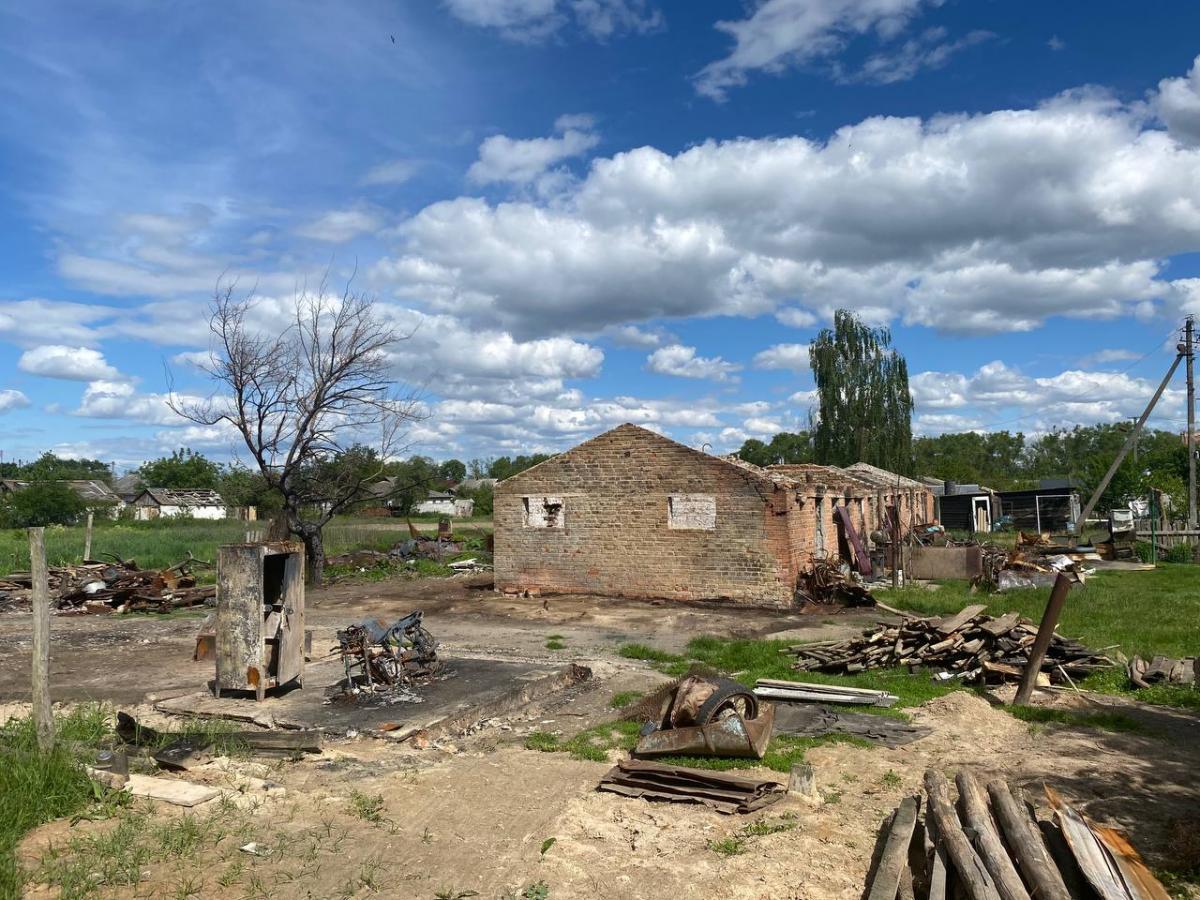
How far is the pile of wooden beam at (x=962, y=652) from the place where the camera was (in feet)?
34.4

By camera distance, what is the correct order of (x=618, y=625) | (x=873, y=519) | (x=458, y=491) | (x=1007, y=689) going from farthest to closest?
1. (x=458, y=491)
2. (x=873, y=519)
3. (x=618, y=625)
4. (x=1007, y=689)

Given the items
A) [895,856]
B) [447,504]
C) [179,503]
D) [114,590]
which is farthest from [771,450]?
[895,856]

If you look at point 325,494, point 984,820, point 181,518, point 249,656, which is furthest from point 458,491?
point 984,820

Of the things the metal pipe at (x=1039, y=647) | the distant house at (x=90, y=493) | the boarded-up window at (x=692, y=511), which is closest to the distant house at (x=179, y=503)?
the distant house at (x=90, y=493)

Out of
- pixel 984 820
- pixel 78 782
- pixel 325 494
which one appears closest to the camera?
pixel 984 820

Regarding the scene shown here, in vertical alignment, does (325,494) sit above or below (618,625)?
above

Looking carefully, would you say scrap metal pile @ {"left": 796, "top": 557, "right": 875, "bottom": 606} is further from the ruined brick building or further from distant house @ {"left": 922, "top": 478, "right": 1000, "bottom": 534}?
distant house @ {"left": 922, "top": 478, "right": 1000, "bottom": 534}

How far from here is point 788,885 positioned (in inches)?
199

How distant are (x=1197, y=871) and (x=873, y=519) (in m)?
21.0

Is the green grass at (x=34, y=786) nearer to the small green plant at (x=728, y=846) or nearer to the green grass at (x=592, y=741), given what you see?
the green grass at (x=592, y=741)

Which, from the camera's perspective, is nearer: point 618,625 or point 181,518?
point 618,625

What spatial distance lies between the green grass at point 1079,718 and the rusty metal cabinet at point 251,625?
820 centimetres

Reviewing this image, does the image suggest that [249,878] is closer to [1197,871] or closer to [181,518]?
[1197,871]

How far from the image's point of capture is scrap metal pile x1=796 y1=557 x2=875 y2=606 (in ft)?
58.7
